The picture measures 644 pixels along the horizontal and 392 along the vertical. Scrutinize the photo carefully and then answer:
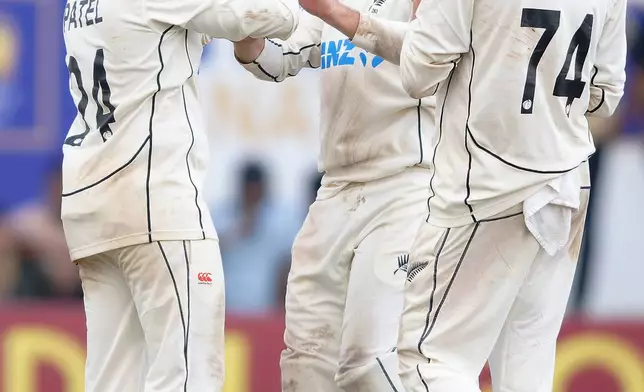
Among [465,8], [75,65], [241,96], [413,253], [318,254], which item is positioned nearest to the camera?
[465,8]

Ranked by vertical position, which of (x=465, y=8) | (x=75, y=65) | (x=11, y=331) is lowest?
(x=11, y=331)

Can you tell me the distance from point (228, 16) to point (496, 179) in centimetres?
121

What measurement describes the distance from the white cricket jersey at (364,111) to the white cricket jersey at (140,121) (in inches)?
19.9

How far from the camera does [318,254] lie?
5.57 metres

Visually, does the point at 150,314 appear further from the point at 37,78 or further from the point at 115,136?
the point at 37,78

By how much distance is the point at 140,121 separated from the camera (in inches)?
197

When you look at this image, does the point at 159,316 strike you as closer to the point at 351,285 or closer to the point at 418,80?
the point at 351,285

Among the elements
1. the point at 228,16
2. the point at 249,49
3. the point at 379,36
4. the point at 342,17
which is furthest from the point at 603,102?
the point at 249,49

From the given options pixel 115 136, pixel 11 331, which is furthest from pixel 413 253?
pixel 11 331

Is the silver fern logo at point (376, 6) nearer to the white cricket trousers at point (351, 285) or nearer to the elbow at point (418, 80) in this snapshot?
the white cricket trousers at point (351, 285)

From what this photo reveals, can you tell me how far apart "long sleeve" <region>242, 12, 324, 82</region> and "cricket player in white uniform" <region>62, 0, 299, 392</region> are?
525 mm

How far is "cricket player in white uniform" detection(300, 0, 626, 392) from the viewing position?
4465 mm

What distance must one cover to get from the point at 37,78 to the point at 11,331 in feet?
6.94

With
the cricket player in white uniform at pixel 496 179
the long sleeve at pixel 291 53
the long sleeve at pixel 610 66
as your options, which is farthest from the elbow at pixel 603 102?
the long sleeve at pixel 291 53
